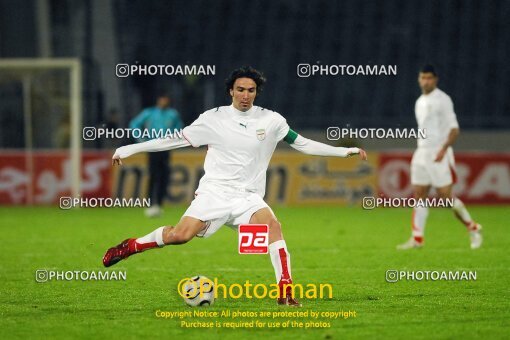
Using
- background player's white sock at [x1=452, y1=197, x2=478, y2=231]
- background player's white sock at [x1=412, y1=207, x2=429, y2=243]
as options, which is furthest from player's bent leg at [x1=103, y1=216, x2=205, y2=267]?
background player's white sock at [x1=452, y1=197, x2=478, y2=231]

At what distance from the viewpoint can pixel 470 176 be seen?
19.9 meters

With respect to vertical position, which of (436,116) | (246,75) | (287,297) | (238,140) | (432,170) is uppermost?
(246,75)

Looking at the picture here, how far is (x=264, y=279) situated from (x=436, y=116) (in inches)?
144

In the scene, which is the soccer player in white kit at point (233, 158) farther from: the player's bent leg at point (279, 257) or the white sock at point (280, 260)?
the white sock at point (280, 260)

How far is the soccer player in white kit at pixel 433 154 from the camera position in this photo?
37.1 feet

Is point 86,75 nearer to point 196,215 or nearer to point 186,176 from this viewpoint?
point 186,176

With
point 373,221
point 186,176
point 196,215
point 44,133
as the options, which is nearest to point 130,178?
point 186,176

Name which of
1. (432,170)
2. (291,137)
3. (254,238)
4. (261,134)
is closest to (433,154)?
(432,170)

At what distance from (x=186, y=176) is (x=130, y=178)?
3.58ft

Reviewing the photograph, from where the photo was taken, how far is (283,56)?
2695cm

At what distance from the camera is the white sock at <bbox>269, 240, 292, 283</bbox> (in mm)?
7098

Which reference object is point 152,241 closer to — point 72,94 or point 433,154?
point 433,154

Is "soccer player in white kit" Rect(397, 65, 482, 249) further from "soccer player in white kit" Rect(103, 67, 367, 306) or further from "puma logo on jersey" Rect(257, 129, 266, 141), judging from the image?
"puma logo on jersey" Rect(257, 129, 266, 141)

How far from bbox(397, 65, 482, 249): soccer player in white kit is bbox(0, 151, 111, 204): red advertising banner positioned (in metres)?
9.39
